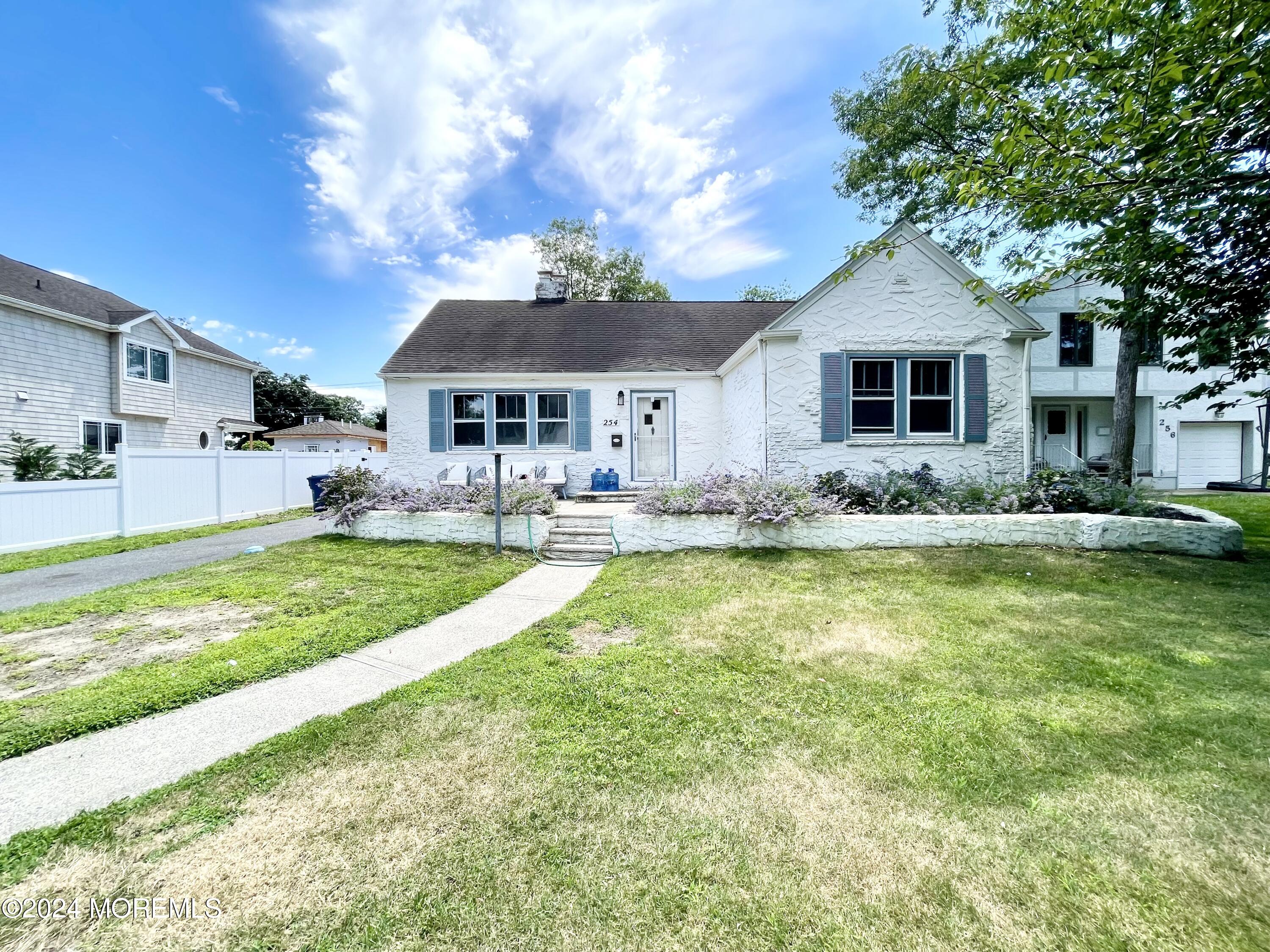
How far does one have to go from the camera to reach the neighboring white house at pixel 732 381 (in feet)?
30.1

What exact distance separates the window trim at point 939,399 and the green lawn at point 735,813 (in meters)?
5.84

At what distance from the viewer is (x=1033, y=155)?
515cm

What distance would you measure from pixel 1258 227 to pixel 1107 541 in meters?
4.40

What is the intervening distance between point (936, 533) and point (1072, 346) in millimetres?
16310

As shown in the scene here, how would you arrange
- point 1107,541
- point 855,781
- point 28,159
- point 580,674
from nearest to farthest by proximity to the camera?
point 855,781 < point 580,674 < point 1107,541 < point 28,159

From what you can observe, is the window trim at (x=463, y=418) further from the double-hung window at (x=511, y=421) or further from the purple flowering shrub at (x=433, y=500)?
the purple flowering shrub at (x=433, y=500)

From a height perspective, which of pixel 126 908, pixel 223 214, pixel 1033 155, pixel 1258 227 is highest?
pixel 223 214

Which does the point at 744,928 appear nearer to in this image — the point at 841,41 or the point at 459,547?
the point at 459,547

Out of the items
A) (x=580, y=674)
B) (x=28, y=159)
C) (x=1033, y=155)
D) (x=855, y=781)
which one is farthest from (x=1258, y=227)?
(x=28, y=159)

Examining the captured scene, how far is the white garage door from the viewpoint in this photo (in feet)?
57.6

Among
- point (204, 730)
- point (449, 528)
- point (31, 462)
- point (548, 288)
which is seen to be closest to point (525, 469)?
point (449, 528)

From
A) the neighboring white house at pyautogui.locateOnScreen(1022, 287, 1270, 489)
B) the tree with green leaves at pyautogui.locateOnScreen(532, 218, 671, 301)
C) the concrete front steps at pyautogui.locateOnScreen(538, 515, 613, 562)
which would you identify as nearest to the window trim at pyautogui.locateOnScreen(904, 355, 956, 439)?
the concrete front steps at pyautogui.locateOnScreen(538, 515, 613, 562)

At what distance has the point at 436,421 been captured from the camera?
11977mm

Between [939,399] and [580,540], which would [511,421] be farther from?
[939,399]
